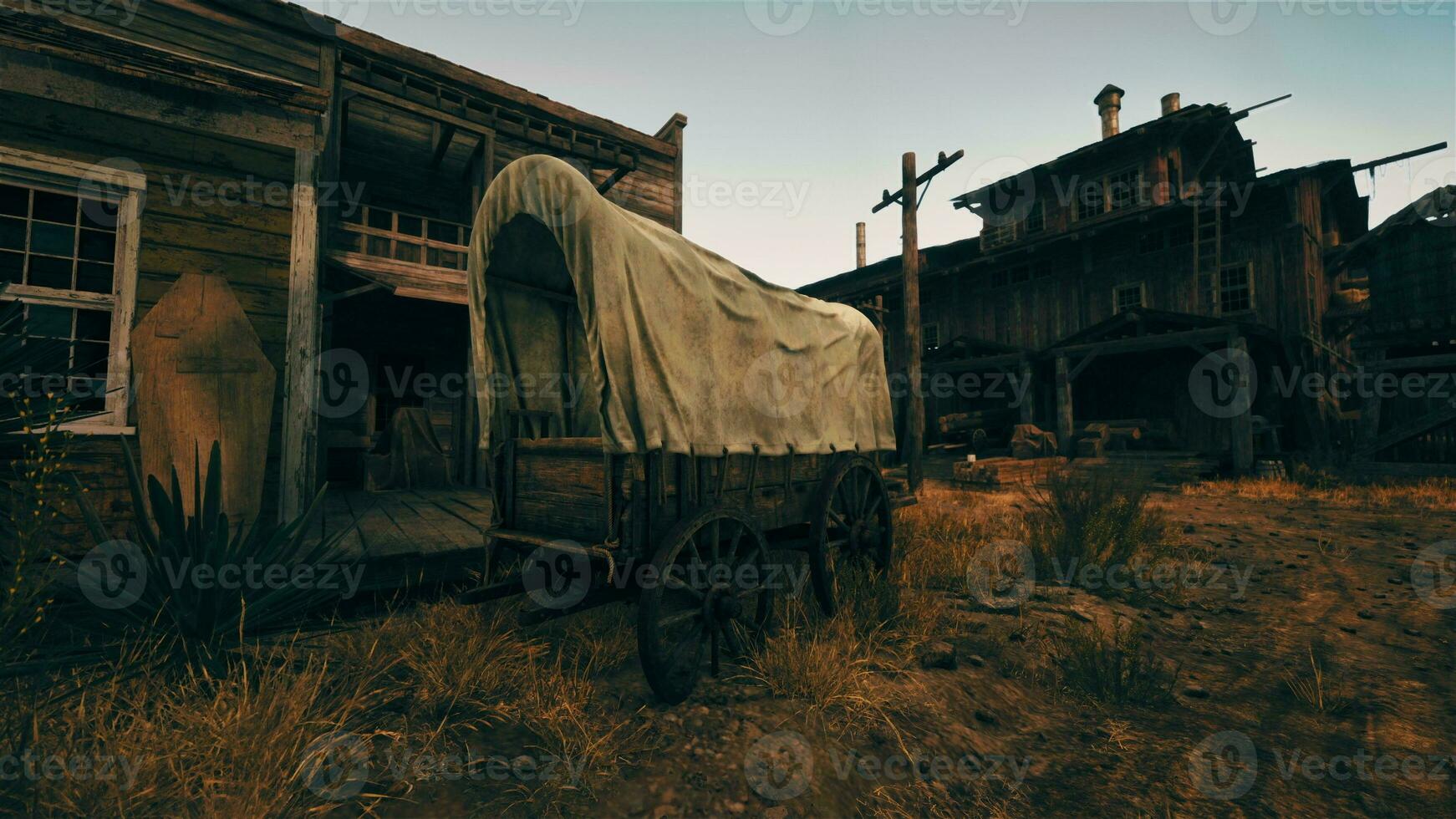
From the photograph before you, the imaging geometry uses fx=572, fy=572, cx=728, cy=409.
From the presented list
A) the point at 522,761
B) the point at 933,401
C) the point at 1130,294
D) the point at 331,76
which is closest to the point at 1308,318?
the point at 1130,294

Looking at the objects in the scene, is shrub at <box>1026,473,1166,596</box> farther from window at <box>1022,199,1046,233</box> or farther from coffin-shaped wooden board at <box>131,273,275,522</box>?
window at <box>1022,199,1046,233</box>

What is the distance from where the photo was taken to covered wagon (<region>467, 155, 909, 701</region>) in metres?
3.07

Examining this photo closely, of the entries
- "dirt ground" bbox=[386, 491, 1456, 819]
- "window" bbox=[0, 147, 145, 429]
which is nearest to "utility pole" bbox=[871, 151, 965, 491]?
"dirt ground" bbox=[386, 491, 1456, 819]

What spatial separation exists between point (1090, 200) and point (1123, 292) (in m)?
3.19

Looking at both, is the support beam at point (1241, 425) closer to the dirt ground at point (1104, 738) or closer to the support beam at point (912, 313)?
the support beam at point (912, 313)

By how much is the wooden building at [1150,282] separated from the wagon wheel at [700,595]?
10.5 metres

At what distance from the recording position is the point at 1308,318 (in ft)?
44.1

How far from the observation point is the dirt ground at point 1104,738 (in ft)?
8.34

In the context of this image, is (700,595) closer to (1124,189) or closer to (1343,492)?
(1343,492)

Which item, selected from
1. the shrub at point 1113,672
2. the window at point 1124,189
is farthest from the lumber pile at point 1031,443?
the shrub at point 1113,672

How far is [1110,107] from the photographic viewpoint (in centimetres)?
1836

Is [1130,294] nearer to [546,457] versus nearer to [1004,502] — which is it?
[1004,502]

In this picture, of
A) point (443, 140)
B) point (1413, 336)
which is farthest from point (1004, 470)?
point (443, 140)

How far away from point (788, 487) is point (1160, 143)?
18.1m
